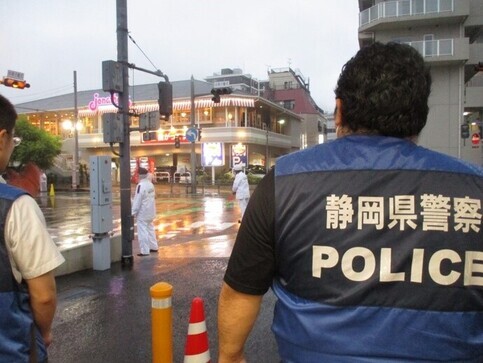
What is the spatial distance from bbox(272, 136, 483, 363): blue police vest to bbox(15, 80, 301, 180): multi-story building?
35.9m

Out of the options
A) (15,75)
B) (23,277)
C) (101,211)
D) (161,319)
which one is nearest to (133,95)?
(15,75)

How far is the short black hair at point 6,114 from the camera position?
211cm

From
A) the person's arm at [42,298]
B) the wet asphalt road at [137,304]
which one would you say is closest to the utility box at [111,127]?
the wet asphalt road at [137,304]

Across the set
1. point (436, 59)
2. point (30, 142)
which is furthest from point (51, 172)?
point (436, 59)

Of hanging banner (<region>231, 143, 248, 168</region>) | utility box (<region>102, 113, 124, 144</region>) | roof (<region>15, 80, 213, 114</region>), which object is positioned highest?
roof (<region>15, 80, 213, 114</region>)

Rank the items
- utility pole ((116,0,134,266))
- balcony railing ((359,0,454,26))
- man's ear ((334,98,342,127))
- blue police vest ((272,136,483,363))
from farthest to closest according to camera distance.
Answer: balcony railing ((359,0,454,26)) → utility pole ((116,0,134,266)) → man's ear ((334,98,342,127)) → blue police vest ((272,136,483,363))

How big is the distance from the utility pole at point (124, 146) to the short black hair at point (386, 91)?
746 cm

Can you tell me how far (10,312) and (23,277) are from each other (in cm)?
17

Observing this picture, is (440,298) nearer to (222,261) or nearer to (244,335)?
(244,335)

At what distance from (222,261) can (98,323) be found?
12.5 ft

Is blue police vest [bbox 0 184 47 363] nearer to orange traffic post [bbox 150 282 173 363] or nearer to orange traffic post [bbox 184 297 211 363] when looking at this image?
orange traffic post [bbox 184 297 211 363]

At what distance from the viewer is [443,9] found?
29.8 meters

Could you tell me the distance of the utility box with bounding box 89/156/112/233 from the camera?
820cm

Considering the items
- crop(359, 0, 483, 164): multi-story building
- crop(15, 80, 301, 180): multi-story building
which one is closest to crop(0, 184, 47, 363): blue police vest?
crop(359, 0, 483, 164): multi-story building
